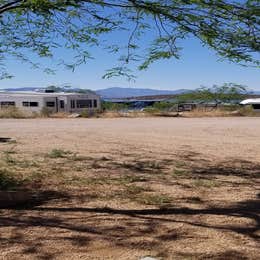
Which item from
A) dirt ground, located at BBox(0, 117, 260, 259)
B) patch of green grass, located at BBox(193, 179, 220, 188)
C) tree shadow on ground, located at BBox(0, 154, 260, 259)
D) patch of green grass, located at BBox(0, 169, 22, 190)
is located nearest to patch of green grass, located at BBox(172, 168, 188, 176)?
dirt ground, located at BBox(0, 117, 260, 259)

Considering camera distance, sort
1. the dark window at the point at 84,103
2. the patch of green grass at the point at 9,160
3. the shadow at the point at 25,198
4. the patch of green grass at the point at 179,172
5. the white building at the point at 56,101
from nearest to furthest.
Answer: the shadow at the point at 25,198 < the patch of green grass at the point at 179,172 < the patch of green grass at the point at 9,160 < the white building at the point at 56,101 < the dark window at the point at 84,103

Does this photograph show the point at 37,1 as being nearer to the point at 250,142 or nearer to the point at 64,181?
the point at 64,181

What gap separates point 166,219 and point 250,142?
10836 mm

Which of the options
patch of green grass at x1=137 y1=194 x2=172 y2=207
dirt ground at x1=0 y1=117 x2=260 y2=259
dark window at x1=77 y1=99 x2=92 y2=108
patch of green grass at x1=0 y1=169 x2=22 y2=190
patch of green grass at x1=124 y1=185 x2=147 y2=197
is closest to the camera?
dirt ground at x1=0 y1=117 x2=260 y2=259

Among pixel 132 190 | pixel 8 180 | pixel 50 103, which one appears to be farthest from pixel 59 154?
pixel 50 103

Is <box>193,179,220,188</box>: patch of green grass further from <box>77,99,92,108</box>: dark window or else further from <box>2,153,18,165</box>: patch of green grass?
<box>77,99,92,108</box>: dark window

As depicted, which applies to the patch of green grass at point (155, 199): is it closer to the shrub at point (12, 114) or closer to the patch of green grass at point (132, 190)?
the patch of green grass at point (132, 190)

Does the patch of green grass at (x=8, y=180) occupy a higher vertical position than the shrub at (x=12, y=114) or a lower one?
higher

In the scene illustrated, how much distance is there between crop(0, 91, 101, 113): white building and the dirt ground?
37362 mm

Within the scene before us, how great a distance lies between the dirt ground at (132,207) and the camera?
490cm

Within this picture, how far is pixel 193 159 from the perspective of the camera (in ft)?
38.3

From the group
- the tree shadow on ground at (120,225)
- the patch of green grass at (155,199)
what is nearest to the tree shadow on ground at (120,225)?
the tree shadow on ground at (120,225)

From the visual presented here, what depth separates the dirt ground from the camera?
4.90 metres

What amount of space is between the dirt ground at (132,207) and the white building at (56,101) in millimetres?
37362
